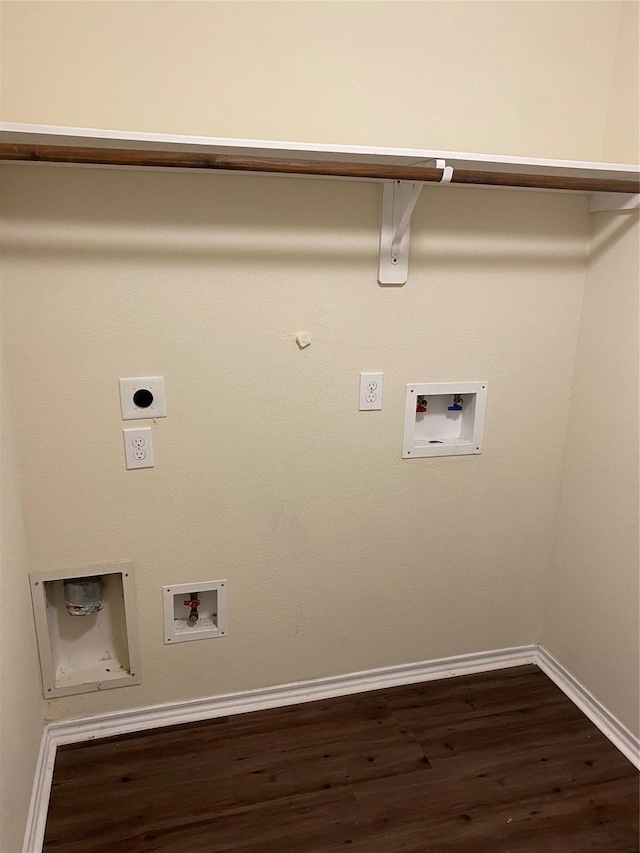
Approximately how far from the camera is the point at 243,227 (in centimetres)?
161

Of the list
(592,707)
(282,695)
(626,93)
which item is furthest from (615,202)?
(282,695)

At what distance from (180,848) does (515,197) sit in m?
1.94

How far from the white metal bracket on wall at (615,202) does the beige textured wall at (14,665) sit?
5.49 ft

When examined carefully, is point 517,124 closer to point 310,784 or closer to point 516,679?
point 516,679

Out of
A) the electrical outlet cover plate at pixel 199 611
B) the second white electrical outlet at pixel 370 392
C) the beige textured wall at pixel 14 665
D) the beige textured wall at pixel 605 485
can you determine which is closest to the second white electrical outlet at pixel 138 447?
the beige textured wall at pixel 14 665

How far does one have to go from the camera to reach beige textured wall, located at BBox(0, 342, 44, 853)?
1.32 metres

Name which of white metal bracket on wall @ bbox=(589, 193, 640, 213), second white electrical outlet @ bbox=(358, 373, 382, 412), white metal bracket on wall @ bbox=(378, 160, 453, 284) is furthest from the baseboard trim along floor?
white metal bracket on wall @ bbox=(589, 193, 640, 213)

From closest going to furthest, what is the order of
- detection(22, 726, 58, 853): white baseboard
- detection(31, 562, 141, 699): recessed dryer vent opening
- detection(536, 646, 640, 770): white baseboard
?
detection(22, 726, 58, 853): white baseboard, detection(31, 562, 141, 699): recessed dryer vent opening, detection(536, 646, 640, 770): white baseboard

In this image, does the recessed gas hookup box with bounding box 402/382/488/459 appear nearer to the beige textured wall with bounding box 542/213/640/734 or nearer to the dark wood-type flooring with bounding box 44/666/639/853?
the beige textured wall with bounding box 542/213/640/734

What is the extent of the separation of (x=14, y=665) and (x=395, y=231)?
4.74ft

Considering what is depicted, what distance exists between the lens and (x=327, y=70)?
1.57m

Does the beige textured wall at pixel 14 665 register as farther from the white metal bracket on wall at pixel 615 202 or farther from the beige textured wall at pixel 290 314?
the white metal bracket on wall at pixel 615 202

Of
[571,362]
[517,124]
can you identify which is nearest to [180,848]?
[571,362]

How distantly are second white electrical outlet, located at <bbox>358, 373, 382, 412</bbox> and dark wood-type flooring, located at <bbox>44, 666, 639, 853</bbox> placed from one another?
972 mm
